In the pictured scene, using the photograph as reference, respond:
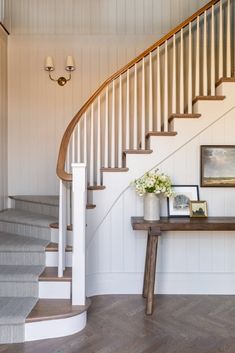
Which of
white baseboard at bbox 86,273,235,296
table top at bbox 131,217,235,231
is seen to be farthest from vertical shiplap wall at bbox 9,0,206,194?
table top at bbox 131,217,235,231

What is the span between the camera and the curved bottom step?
220 centimetres

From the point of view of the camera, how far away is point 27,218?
10.7 feet

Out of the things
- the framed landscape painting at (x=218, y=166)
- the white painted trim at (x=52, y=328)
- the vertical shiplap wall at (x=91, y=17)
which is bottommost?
the white painted trim at (x=52, y=328)

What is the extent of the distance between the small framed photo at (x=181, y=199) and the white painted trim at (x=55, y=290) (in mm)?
1288

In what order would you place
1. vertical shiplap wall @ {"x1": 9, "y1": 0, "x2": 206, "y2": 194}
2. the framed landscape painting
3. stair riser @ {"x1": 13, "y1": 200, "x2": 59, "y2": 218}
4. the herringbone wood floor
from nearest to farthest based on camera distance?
1. the herringbone wood floor
2. the framed landscape painting
3. stair riser @ {"x1": 13, "y1": 200, "x2": 59, "y2": 218}
4. vertical shiplap wall @ {"x1": 9, "y1": 0, "x2": 206, "y2": 194}

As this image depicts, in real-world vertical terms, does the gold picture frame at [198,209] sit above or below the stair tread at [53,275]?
above

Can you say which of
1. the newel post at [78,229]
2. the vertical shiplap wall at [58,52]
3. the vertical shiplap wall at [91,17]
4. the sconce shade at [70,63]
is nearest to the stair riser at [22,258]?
the newel post at [78,229]

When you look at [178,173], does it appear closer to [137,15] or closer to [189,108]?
[189,108]

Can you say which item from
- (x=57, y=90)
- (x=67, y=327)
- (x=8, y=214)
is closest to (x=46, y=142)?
(x=57, y=90)

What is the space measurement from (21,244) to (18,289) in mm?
460

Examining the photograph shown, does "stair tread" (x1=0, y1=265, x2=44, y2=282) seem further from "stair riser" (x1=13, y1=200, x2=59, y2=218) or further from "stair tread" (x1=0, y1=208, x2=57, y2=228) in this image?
"stair riser" (x1=13, y1=200, x2=59, y2=218)

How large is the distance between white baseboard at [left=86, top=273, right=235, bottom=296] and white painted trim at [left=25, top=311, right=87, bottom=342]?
Result: 81 cm

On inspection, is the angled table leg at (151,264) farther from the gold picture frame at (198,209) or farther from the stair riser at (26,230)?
the stair riser at (26,230)

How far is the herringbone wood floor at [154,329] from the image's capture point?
83.0 inches
